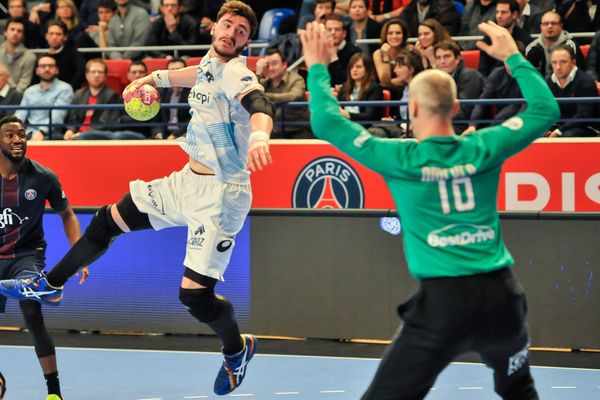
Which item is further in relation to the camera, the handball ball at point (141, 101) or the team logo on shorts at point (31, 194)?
the team logo on shorts at point (31, 194)

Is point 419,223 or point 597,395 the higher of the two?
point 419,223

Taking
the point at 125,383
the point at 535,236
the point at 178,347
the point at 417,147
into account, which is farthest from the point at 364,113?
the point at 417,147

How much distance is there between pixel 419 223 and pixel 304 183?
634 cm

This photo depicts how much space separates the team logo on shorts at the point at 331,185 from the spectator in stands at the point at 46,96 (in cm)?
348

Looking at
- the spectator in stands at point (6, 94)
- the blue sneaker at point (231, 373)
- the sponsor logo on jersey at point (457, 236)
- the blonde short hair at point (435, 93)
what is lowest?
the blue sneaker at point (231, 373)

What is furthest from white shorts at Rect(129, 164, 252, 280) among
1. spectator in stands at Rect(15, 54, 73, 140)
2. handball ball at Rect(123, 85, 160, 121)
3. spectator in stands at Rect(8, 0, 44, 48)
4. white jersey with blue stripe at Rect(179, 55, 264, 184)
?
spectator in stands at Rect(8, 0, 44, 48)

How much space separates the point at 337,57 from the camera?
503 inches

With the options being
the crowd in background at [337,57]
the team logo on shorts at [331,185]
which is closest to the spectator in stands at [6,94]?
the crowd in background at [337,57]

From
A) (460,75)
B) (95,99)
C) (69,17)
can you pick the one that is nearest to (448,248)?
(460,75)

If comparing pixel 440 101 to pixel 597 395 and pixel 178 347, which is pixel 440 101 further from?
pixel 178 347

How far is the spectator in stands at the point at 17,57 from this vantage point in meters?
14.3

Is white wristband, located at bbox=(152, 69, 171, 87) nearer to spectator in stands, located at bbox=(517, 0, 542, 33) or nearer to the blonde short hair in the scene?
the blonde short hair

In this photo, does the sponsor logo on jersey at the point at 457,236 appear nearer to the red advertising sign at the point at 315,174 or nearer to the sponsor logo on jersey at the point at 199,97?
the sponsor logo on jersey at the point at 199,97

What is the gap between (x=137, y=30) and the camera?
15203 millimetres
